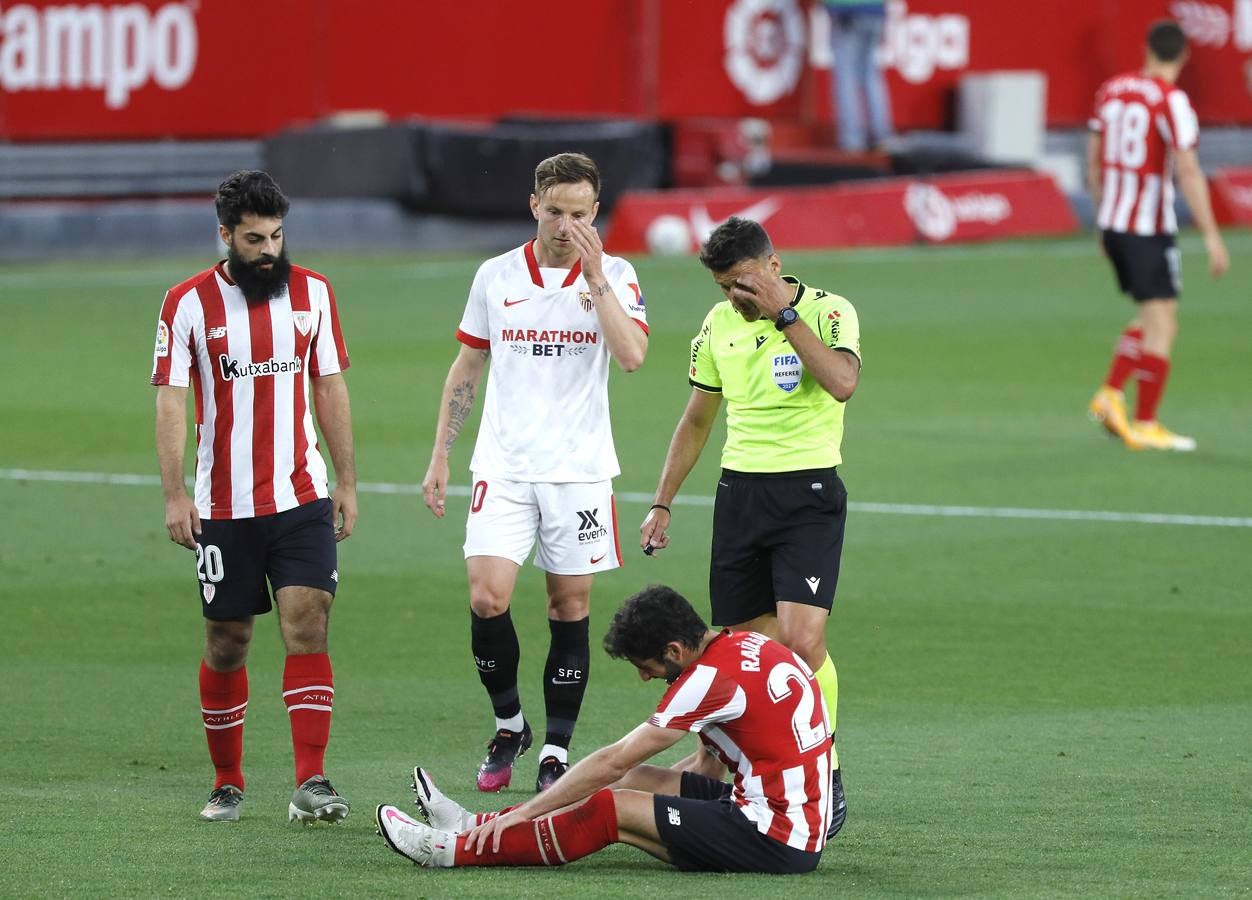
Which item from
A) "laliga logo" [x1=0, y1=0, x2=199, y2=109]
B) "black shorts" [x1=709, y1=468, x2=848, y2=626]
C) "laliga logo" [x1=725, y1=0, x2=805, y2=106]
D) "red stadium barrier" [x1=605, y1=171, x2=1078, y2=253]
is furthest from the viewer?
"laliga logo" [x1=725, y1=0, x2=805, y2=106]

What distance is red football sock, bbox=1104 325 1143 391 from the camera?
48.5 ft

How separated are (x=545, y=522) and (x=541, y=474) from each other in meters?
0.17

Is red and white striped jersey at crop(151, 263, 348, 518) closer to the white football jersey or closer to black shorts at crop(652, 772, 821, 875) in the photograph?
the white football jersey

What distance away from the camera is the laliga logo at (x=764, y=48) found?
33875 mm

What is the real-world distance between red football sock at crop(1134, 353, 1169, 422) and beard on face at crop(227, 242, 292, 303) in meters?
9.11

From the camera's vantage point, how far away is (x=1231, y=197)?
107 ft

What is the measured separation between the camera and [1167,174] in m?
14.9

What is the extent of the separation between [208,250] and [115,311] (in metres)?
5.69

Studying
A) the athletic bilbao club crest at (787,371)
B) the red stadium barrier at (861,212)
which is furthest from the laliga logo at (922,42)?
the athletic bilbao club crest at (787,371)

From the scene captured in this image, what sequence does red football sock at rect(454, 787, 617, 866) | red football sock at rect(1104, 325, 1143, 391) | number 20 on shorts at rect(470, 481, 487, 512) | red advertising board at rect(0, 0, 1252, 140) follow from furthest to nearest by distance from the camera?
red advertising board at rect(0, 0, 1252, 140), red football sock at rect(1104, 325, 1143, 391), number 20 on shorts at rect(470, 481, 487, 512), red football sock at rect(454, 787, 617, 866)

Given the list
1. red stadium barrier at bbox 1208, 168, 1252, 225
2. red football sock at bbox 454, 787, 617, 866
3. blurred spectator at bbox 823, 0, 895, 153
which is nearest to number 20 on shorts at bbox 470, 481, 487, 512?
→ red football sock at bbox 454, 787, 617, 866

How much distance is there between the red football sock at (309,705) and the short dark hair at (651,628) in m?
1.25

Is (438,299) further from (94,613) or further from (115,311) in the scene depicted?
(94,613)

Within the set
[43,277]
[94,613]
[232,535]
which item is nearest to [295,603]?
[232,535]
